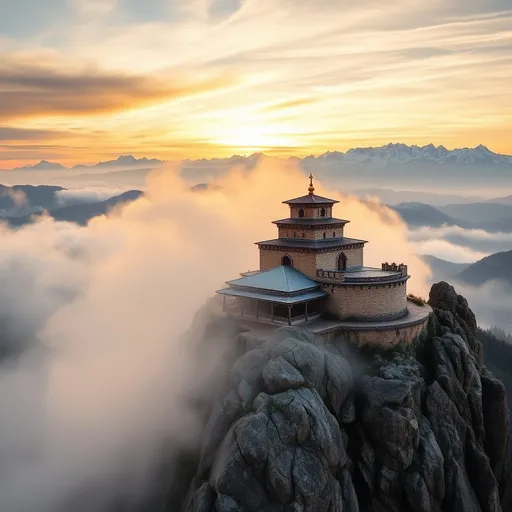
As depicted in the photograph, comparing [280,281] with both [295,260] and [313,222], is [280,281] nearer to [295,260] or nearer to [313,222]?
[295,260]

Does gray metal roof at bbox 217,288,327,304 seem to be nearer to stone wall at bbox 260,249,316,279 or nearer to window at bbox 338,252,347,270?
stone wall at bbox 260,249,316,279

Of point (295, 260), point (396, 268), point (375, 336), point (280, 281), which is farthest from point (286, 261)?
point (375, 336)

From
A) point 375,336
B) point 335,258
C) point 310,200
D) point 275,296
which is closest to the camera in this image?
point 375,336

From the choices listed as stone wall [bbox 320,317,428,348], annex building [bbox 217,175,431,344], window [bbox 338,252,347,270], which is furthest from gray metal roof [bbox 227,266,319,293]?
stone wall [bbox 320,317,428,348]

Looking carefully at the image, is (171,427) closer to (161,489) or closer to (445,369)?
(161,489)

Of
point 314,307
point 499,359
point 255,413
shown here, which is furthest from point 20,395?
point 499,359

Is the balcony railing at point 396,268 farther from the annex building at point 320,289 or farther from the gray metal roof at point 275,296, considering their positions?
the gray metal roof at point 275,296
